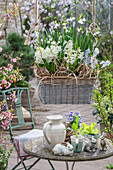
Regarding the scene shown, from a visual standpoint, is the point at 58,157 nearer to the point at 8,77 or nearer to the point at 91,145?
the point at 91,145

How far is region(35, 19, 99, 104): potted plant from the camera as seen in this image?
1857 millimetres

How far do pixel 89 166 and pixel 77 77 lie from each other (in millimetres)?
1514

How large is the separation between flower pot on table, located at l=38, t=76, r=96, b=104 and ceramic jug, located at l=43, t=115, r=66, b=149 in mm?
128

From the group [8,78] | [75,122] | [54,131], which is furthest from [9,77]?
[54,131]

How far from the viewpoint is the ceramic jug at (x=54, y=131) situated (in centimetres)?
183

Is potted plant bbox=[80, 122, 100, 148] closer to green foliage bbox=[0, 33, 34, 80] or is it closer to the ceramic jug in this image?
the ceramic jug

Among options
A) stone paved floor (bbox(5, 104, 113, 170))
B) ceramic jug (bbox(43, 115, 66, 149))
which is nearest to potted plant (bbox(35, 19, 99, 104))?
ceramic jug (bbox(43, 115, 66, 149))

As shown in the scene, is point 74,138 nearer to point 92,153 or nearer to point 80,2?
point 92,153

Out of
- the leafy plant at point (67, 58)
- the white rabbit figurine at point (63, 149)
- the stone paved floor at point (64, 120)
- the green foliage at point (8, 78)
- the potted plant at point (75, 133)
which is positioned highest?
the leafy plant at point (67, 58)

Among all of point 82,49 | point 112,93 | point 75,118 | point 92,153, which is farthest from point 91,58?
point 92,153

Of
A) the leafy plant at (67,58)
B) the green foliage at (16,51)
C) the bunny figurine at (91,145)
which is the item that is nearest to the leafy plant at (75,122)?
the bunny figurine at (91,145)

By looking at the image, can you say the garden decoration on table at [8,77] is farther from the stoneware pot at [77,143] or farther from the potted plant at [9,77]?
the stoneware pot at [77,143]

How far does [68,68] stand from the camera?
74.6 inches

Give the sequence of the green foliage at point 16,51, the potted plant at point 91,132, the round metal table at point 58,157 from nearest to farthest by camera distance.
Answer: the round metal table at point 58,157, the potted plant at point 91,132, the green foliage at point 16,51
